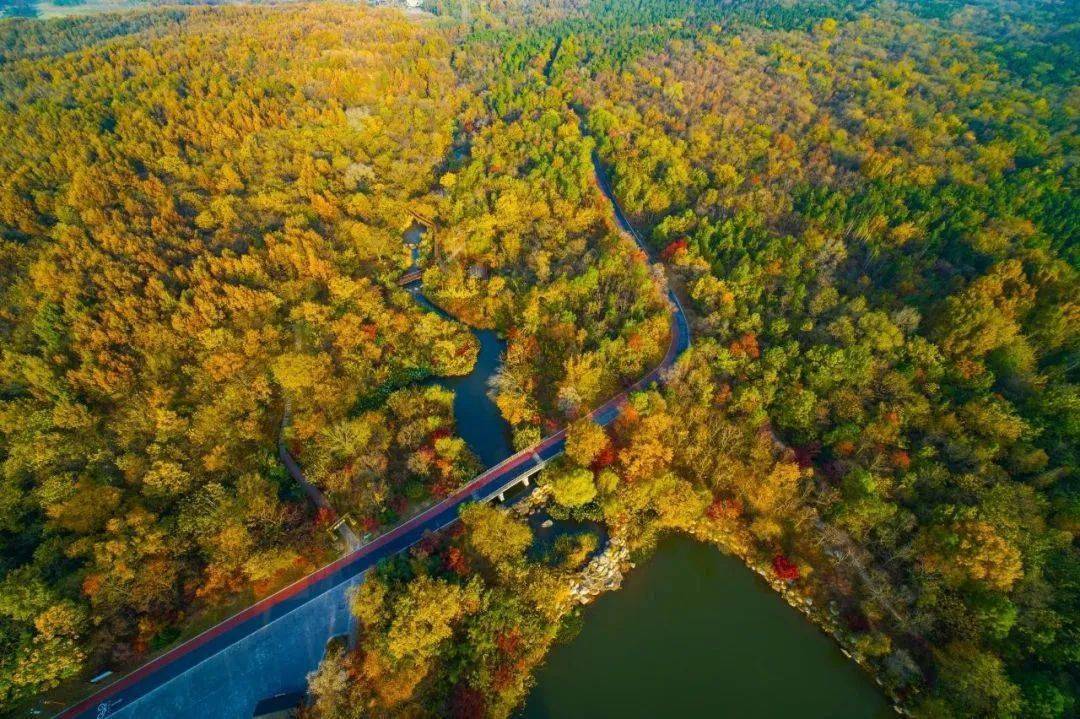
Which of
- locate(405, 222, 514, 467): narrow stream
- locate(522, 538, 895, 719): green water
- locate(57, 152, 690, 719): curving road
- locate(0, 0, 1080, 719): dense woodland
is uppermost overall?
locate(0, 0, 1080, 719): dense woodland

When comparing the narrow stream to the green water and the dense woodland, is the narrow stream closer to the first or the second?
the dense woodland

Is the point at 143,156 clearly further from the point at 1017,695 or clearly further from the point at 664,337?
the point at 1017,695

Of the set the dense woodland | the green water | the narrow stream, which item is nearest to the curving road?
the dense woodland

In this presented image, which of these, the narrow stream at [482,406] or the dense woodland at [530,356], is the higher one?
the dense woodland at [530,356]

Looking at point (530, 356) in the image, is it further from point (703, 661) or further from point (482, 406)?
point (703, 661)

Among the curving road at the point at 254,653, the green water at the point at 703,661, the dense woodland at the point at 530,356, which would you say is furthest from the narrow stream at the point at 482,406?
the green water at the point at 703,661

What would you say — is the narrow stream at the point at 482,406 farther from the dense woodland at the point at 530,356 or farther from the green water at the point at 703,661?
the green water at the point at 703,661
